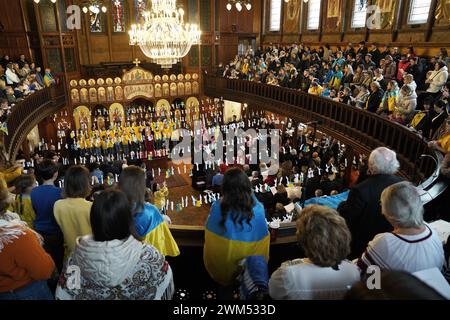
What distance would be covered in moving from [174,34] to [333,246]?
10313 mm

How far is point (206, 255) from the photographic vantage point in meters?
2.97

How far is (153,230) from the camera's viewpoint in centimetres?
289

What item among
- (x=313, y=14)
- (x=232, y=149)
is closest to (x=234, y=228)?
(x=232, y=149)

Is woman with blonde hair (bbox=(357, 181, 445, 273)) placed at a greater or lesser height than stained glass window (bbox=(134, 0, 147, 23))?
lesser

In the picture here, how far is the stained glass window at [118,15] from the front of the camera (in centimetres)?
2139

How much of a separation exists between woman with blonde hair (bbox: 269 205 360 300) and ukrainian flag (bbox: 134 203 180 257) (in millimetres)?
1299

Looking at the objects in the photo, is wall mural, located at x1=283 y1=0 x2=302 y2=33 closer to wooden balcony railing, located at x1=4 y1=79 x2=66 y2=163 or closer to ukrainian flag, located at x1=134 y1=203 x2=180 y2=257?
wooden balcony railing, located at x1=4 y1=79 x2=66 y2=163

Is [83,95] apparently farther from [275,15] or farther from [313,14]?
[313,14]

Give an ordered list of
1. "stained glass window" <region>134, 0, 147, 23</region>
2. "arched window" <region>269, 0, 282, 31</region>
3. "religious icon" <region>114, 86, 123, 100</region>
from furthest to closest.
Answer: "arched window" <region>269, 0, 282, 31</region>, "stained glass window" <region>134, 0, 147, 23</region>, "religious icon" <region>114, 86, 123, 100</region>

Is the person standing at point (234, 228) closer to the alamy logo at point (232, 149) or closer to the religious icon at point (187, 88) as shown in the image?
the alamy logo at point (232, 149)

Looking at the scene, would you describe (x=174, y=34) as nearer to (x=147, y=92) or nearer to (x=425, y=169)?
(x=425, y=169)

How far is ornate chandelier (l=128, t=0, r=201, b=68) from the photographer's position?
10.6m

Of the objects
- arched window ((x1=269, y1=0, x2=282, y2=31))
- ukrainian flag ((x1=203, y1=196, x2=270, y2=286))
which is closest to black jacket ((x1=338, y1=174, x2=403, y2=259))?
ukrainian flag ((x1=203, y1=196, x2=270, y2=286))

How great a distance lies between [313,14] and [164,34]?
Result: 42.1 ft
